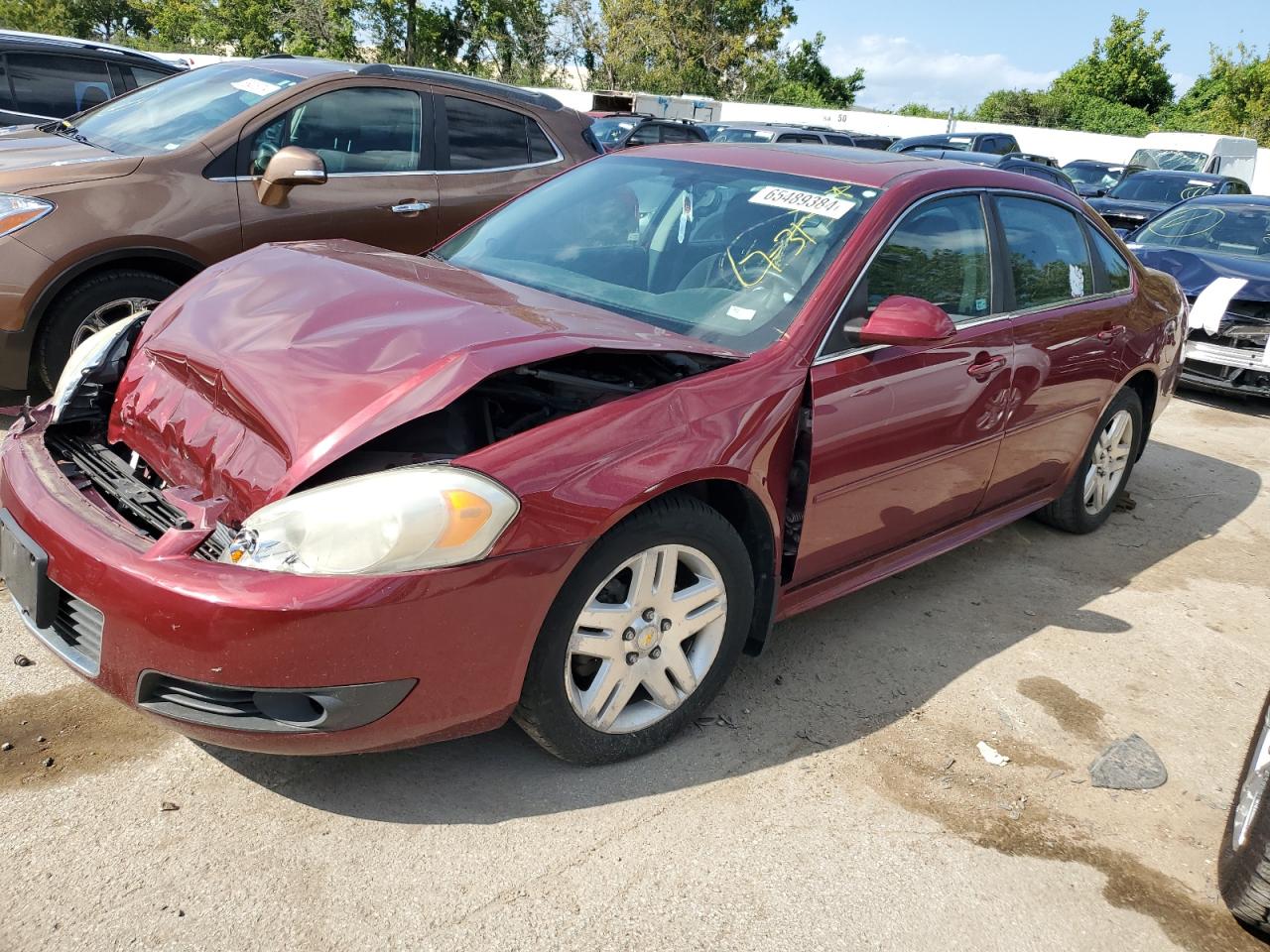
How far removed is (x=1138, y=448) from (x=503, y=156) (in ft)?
12.8

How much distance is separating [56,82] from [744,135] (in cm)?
1193

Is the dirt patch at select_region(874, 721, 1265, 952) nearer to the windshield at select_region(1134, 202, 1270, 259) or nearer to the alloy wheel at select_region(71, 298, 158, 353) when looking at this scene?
the alloy wheel at select_region(71, 298, 158, 353)

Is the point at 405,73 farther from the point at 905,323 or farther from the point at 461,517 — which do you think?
the point at 461,517

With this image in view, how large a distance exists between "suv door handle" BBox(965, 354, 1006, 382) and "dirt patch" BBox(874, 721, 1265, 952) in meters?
1.25

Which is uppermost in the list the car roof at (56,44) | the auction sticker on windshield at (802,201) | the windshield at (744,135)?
the windshield at (744,135)

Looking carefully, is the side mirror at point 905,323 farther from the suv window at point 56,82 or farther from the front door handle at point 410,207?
the suv window at point 56,82

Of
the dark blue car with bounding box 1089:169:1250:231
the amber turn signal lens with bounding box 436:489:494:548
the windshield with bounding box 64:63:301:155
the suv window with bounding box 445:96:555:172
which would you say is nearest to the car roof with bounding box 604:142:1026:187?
the amber turn signal lens with bounding box 436:489:494:548

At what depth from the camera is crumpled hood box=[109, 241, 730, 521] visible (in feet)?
8.06

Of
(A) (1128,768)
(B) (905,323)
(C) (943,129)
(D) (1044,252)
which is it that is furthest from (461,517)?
(C) (943,129)

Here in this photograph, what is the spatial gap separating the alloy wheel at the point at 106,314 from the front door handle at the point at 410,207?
4.56 feet

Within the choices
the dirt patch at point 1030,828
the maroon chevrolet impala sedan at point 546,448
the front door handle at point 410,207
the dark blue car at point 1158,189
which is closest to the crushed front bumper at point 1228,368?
the maroon chevrolet impala sedan at point 546,448

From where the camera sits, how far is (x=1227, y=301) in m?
7.65

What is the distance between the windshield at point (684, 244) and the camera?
3.19 metres

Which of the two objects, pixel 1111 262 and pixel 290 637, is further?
pixel 1111 262
